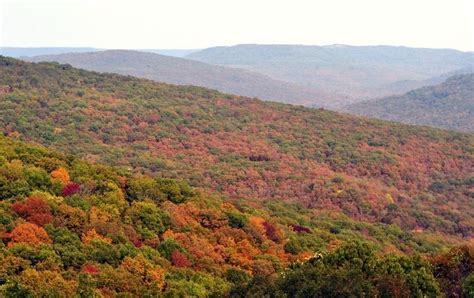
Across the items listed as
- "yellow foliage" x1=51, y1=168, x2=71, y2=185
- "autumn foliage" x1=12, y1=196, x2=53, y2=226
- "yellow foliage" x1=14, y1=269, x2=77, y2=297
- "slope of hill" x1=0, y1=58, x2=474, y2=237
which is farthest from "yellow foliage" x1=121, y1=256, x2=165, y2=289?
"slope of hill" x1=0, y1=58, x2=474, y2=237

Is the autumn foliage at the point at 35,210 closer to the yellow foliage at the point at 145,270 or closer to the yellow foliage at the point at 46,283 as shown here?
the yellow foliage at the point at 145,270

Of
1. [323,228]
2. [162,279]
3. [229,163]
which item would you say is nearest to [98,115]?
[229,163]

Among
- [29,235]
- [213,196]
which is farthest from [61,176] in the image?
[213,196]

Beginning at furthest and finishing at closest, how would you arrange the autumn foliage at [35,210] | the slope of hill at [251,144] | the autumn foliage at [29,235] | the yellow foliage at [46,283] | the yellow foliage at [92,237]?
the slope of hill at [251,144], the autumn foliage at [35,210], the yellow foliage at [92,237], the autumn foliage at [29,235], the yellow foliage at [46,283]

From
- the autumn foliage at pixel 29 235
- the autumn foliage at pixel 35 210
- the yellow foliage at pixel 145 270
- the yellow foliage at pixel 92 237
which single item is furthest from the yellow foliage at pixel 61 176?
the yellow foliage at pixel 145 270

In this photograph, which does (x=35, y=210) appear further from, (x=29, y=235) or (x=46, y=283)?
(x=46, y=283)

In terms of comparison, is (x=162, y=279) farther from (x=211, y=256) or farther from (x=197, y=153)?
(x=197, y=153)

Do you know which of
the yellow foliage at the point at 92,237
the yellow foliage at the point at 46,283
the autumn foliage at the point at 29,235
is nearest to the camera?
the yellow foliage at the point at 46,283

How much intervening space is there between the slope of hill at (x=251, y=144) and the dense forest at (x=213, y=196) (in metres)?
0.26

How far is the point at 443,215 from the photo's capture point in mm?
64250

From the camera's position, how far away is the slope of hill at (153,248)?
20.1 meters

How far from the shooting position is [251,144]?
80.9m

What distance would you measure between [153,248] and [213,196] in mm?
18049

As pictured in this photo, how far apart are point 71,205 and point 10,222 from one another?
4.45 m
